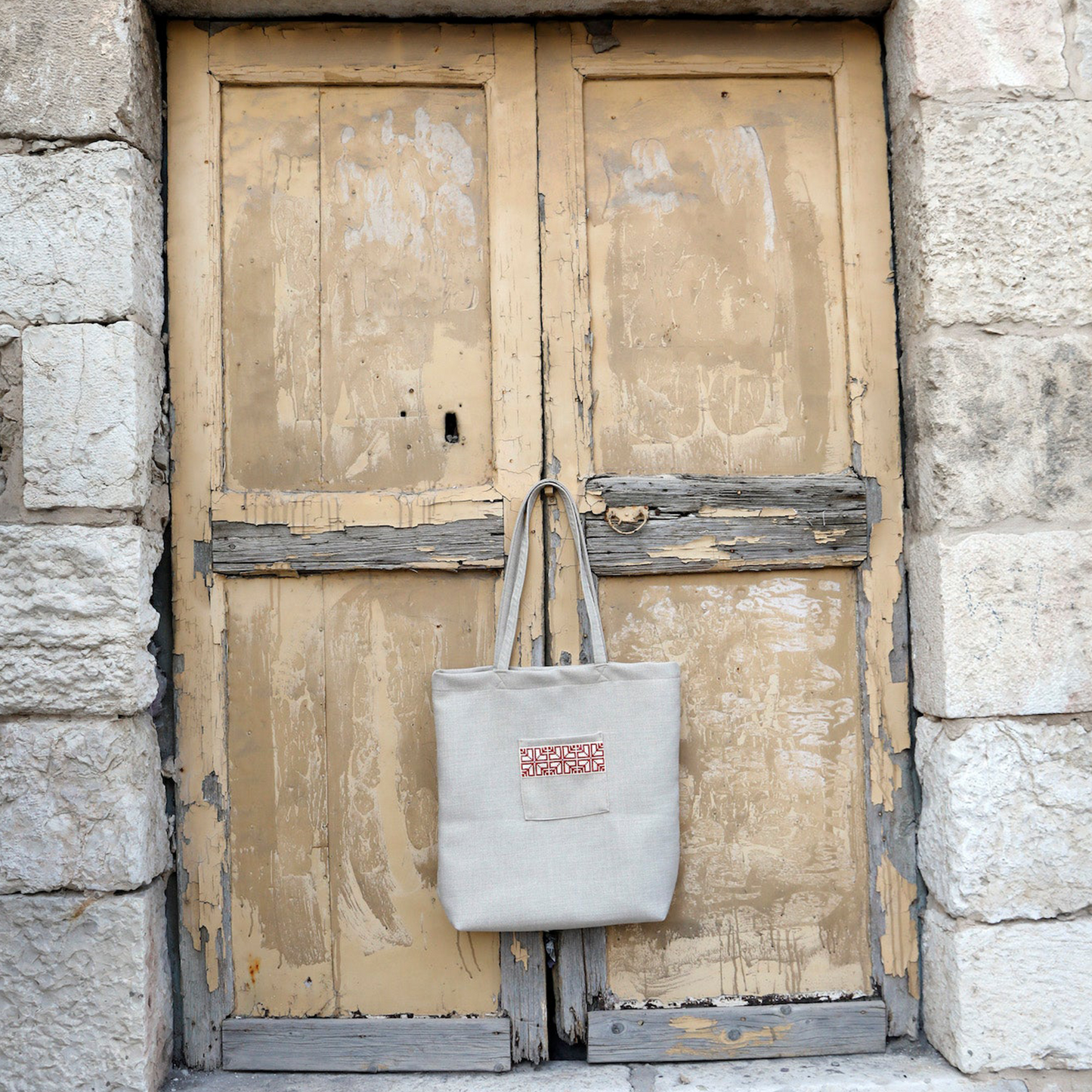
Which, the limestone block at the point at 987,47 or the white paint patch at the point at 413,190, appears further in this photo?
the white paint patch at the point at 413,190

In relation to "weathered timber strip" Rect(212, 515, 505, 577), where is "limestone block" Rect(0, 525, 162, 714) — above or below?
below

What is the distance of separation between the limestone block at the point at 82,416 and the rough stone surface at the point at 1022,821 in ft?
5.36

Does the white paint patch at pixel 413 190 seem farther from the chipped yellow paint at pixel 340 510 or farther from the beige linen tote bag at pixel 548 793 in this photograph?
the beige linen tote bag at pixel 548 793

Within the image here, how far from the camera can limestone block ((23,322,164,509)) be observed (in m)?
1.51

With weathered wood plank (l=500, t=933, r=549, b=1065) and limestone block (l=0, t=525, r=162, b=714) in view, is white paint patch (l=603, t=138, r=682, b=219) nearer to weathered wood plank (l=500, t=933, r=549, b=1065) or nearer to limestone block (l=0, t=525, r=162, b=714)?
limestone block (l=0, t=525, r=162, b=714)

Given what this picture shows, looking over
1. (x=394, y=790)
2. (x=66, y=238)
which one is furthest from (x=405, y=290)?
(x=394, y=790)

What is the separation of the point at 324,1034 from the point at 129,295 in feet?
4.82

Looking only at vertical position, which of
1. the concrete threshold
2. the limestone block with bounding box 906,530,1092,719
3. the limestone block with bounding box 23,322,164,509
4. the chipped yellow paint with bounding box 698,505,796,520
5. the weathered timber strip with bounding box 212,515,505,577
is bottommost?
the concrete threshold

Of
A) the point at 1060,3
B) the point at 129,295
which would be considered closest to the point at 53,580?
the point at 129,295

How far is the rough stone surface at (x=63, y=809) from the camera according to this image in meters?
1.49

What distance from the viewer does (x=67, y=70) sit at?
5.06 ft

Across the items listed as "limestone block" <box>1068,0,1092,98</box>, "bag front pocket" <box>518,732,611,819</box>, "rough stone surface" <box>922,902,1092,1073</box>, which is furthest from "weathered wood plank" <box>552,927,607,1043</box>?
"limestone block" <box>1068,0,1092,98</box>

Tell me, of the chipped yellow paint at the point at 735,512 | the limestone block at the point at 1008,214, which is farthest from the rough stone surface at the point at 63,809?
→ the limestone block at the point at 1008,214

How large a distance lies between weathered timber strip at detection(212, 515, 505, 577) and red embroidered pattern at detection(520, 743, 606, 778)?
0.38 meters
